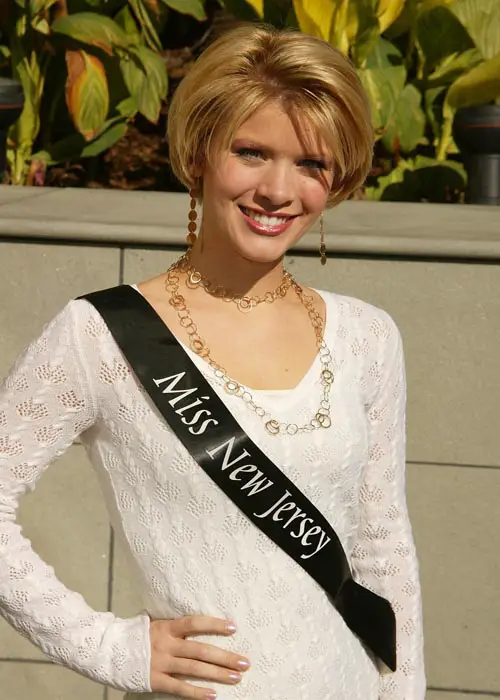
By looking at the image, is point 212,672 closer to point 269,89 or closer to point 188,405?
point 188,405

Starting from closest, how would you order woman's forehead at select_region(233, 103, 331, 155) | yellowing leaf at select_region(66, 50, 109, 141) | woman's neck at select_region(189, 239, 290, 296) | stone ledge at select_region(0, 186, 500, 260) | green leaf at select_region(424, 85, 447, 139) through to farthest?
woman's forehead at select_region(233, 103, 331, 155)
woman's neck at select_region(189, 239, 290, 296)
stone ledge at select_region(0, 186, 500, 260)
yellowing leaf at select_region(66, 50, 109, 141)
green leaf at select_region(424, 85, 447, 139)

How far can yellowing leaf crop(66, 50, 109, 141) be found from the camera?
14.8 ft

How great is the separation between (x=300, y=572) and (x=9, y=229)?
1.93 m

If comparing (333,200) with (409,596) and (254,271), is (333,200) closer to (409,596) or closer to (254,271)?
(254,271)

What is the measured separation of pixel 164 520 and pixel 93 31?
2.86m

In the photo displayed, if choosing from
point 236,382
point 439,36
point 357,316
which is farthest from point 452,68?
point 236,382

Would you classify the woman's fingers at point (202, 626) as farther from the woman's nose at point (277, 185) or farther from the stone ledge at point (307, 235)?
the stone ledge at point (307, 235)

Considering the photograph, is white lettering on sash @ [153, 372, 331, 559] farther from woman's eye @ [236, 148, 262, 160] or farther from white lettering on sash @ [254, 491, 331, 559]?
woman's eye @ [236, 148, 262, 160]

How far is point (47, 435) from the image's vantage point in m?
2.04

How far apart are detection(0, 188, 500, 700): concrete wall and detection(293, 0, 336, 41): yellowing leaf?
85 cm

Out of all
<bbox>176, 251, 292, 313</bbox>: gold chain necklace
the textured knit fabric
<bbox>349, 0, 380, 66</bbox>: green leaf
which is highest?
<bbox>349, 0, 380, 66</bbox>: green leaf

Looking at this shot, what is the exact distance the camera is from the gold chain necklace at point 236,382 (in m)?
2.05

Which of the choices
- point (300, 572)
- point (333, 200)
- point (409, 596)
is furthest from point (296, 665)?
point (333, 200)

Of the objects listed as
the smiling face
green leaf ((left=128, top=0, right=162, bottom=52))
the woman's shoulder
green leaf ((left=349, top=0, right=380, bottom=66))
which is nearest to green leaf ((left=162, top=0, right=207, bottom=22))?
green leaf ((left=128, top=0, right=162, bottom=52))
